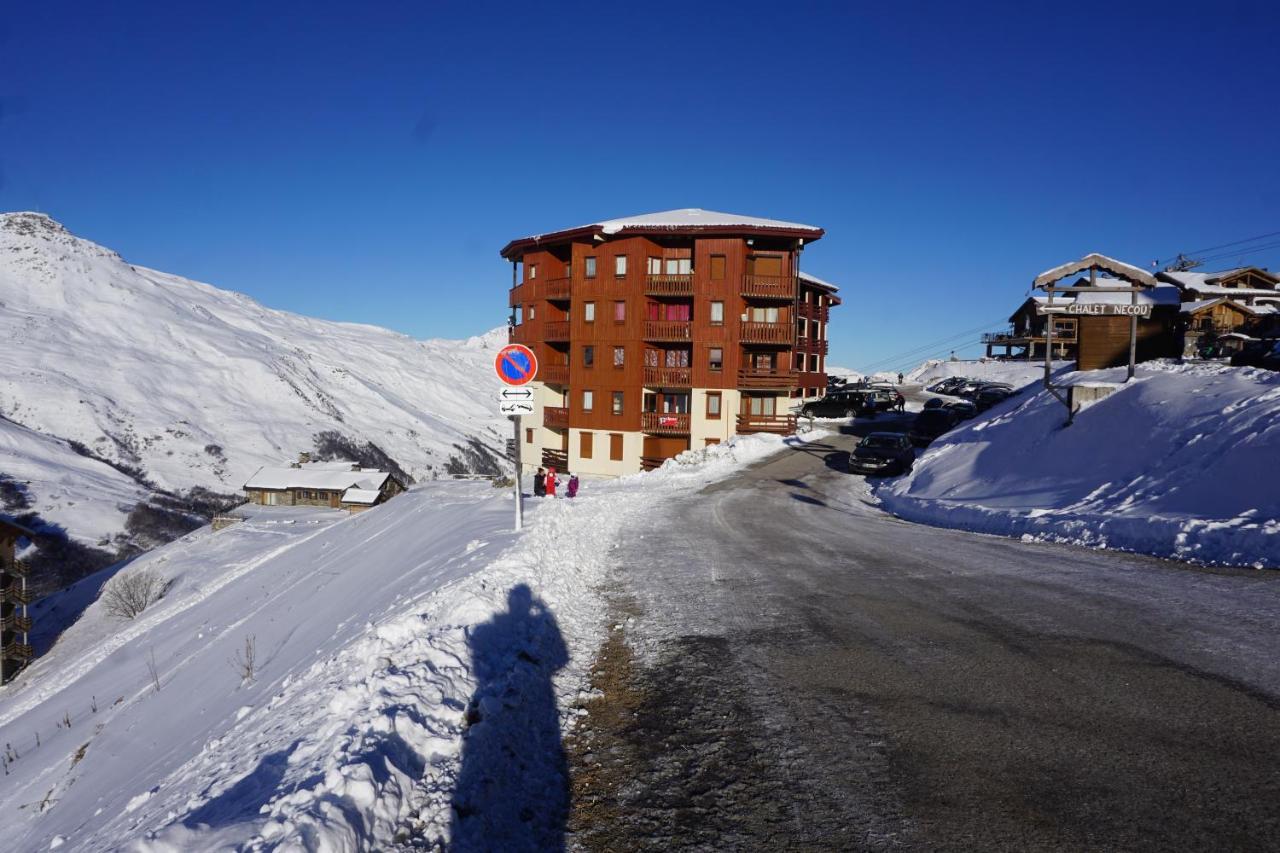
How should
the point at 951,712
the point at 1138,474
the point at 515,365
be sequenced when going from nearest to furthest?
the point at 951,712
the point at 515,365
the point at 1138,474

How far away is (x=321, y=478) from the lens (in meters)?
70.9

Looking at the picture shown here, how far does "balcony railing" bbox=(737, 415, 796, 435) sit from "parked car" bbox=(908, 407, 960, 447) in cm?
700

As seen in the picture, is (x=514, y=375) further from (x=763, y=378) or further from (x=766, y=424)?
(x=766, y=424)

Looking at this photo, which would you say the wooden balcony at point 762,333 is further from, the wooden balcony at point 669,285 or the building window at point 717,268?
the wooden balcony at point 669,285

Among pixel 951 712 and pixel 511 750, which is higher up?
pixel 951 712

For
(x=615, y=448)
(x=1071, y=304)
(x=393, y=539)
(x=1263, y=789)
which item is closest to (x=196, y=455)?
(x=615, y=448)

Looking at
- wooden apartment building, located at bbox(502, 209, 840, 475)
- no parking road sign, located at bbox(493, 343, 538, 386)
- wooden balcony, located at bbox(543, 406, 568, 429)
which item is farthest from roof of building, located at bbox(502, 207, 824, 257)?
no parking road sign, located at bbox(493, 343, 538, 386)

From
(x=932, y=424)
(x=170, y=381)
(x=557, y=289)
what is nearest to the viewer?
(x=932, y=424)

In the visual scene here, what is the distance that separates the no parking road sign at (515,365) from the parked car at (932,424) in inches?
1230

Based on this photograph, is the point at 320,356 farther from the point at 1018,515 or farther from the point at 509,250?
the point at 1018,515

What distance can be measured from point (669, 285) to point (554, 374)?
32.2 feet

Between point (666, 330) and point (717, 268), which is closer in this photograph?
point (717, 268)

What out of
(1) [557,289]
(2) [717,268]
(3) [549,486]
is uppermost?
(2) [717,268]

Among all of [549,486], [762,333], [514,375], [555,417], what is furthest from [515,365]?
[555,417]
